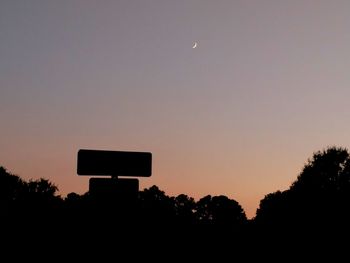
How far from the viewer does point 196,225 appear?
5825 centimetres

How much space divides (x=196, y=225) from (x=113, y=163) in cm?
4943

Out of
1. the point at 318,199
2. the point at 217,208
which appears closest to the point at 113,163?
the point at 318,199

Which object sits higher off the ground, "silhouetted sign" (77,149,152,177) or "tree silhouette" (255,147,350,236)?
"tree silhouette" (255,147,350,236)

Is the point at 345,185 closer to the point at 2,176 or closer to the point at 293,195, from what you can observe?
the point at 293,195

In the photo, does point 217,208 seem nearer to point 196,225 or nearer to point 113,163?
point 196,225

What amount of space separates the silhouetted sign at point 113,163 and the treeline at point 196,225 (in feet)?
1.56

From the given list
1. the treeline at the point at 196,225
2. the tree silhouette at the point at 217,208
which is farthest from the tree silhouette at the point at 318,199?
the tree silhouette at the point at 217,208

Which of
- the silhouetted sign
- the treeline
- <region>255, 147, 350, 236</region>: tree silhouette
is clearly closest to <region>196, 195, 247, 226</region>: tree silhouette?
the treeline

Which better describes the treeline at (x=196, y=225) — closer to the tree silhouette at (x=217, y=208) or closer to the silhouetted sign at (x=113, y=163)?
the silhouetted sign at (x=113, y=163)

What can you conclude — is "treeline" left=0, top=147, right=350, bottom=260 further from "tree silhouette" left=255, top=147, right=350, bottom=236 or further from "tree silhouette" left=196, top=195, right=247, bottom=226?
"tree silhouette" left=196, top=195, right=247, bottom=226

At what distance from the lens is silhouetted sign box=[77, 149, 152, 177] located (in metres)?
9.70

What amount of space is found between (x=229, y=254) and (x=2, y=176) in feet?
200

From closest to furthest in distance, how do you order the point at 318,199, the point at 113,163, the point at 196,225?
the point at 113,163
the point at 318,199
the point at 196,225

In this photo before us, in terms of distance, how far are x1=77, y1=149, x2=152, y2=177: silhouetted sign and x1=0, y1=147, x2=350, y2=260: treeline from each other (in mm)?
474
